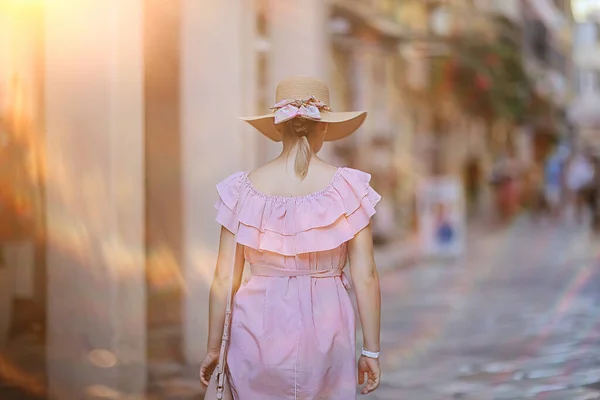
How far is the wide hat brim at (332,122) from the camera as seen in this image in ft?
12.6

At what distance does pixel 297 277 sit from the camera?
3693mm

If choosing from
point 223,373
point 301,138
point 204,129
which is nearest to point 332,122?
point 301,138

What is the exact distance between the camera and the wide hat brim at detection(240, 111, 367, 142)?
3.84 metres

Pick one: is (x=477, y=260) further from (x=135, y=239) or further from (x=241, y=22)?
(x=135, y=239)

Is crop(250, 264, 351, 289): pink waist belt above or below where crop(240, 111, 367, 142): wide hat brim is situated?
below

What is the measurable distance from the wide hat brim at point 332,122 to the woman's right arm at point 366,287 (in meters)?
0.40

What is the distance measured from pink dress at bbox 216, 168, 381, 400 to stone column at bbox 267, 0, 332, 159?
701 centimetres

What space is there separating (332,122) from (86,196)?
11.2 feet

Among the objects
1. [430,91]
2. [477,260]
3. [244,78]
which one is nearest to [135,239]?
[244,78]

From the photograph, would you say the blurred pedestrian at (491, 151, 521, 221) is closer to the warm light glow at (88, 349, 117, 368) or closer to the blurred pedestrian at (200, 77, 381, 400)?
the warm light glow at (88, 349, 117, 368)

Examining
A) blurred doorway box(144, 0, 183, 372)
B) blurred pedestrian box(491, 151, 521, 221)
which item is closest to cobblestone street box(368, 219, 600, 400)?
blurred doorway box(144, 0, 183, 372)

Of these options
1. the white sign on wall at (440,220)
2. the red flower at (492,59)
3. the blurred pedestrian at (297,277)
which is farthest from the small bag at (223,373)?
the red flower at (492,59)

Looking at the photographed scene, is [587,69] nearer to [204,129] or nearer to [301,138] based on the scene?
[204,129]

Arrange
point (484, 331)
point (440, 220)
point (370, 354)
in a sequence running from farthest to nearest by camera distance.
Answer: point (440, 220) < point (484, 331) < point (370, 354)
